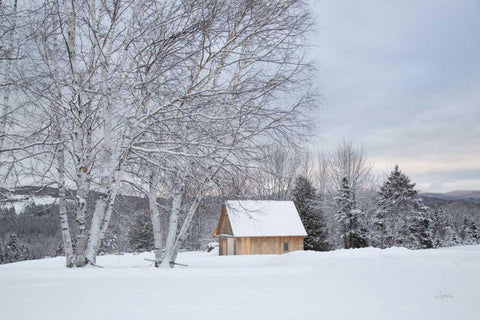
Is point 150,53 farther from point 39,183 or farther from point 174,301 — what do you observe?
point 174,301

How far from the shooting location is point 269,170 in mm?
8102

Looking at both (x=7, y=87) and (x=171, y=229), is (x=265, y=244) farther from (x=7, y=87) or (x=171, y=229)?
(x=7, y=87)

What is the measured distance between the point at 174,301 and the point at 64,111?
5082 millimetres

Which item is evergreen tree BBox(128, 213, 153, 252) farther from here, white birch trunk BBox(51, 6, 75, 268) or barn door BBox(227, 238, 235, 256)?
white birch trunk BBox(51, 6, 75, 268)

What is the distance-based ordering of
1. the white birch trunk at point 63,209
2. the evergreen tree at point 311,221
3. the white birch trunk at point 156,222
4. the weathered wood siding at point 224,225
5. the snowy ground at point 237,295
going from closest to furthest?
the snowy ground at point 237,295 < the white birch trunk at point 63,209 < the white birch trunk at point 156,222 < the weathered wood siding at point 224,225 < the evergreen tree at point 311,221

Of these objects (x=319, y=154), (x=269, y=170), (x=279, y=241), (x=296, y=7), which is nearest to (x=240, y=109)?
(x=269, y=170)

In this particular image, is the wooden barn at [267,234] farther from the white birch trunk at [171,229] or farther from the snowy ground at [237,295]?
the snowy ground at [237,295]

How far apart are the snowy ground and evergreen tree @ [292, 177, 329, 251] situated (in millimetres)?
26570

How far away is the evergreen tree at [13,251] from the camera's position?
4348 cm

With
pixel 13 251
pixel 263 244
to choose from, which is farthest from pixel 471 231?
pixel 13 251

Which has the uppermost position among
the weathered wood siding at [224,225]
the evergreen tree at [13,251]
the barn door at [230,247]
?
the weathered wood siding at [224,225]

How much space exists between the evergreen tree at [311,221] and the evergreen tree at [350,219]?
265 cm

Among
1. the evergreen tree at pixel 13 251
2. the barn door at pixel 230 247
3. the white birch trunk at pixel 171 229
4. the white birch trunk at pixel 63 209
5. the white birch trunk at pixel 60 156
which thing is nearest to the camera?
the white birch trunk at pixel 60 156

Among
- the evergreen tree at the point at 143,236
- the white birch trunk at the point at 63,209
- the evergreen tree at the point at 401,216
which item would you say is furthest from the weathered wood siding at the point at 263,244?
the white birch trunk at the point at 63,209
